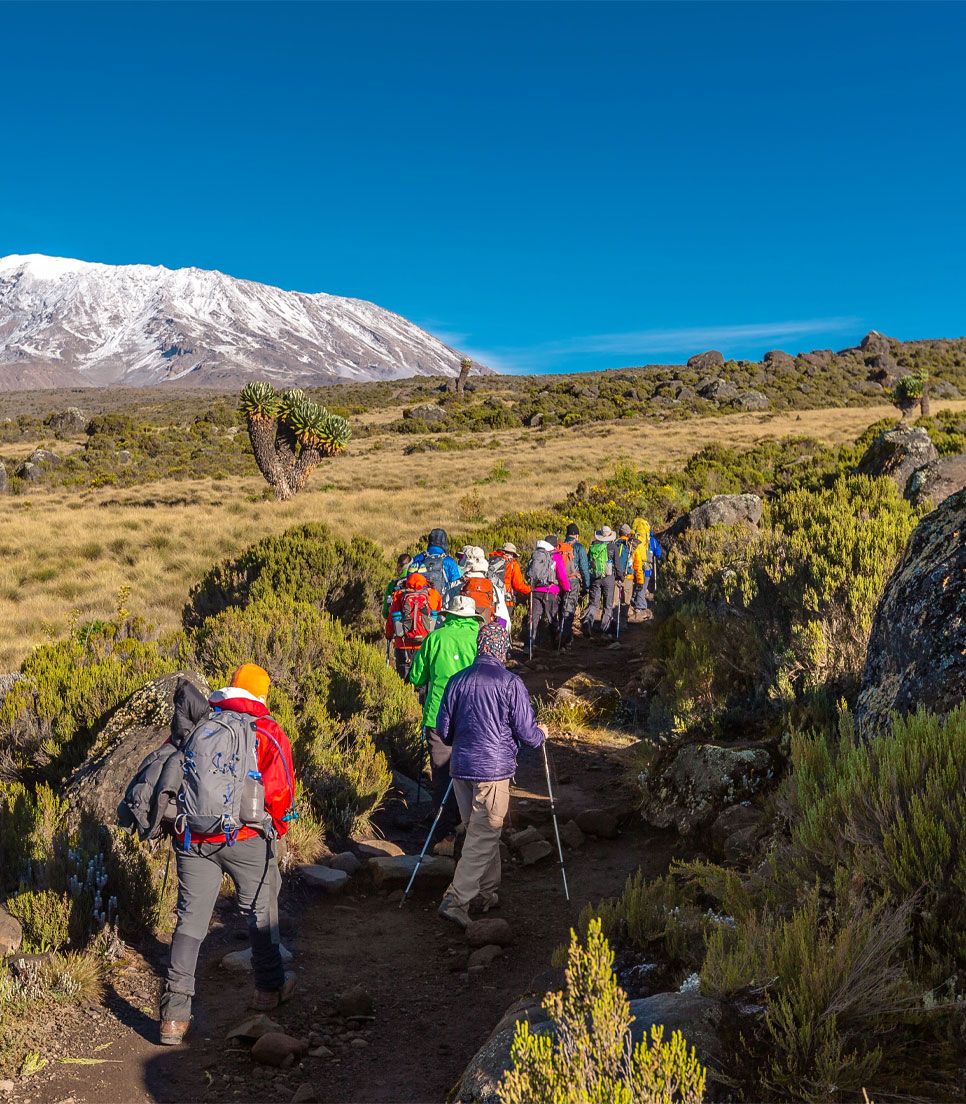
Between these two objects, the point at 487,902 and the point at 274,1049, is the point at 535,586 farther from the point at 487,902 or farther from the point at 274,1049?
the point at 274,1049

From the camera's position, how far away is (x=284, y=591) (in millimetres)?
11648

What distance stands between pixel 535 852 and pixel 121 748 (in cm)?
305

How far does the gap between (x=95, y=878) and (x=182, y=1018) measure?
4.00 ft

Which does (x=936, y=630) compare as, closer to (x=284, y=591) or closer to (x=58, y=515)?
(x=284, y=591)

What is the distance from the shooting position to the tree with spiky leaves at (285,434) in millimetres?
27906

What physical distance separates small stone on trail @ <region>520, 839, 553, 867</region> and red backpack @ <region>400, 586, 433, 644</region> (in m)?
2.38

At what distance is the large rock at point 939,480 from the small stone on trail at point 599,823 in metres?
10.1

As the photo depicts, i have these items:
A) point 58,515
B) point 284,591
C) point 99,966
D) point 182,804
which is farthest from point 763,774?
point 58,515

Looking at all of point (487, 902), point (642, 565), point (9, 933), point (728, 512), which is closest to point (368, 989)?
point (487, 902)

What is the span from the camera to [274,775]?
12.9 ft

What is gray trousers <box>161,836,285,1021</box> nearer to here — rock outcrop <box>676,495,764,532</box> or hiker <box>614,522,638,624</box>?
hiker <box>614,522,638,624</box>

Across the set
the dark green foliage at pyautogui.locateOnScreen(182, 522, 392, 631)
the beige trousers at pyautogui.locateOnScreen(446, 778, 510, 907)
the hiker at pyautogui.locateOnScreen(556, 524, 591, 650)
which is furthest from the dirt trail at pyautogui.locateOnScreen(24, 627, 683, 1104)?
the dark green foliage at pyautogui.locateOnScreen(182, 522, 392, 631)

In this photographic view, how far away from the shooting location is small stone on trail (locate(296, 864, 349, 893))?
215 inches

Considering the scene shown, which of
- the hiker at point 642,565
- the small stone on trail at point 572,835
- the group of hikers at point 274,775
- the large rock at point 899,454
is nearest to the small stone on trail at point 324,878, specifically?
the group of hikers at point 274,775
